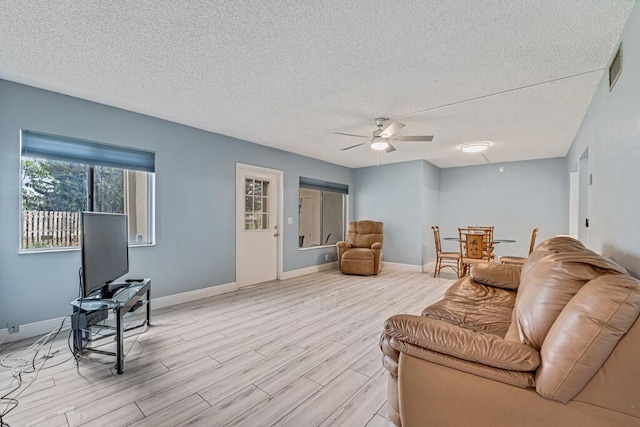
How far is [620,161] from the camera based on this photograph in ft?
6.32

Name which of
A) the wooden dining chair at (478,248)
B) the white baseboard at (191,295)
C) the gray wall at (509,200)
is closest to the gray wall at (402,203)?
the gray wall at (509,200)

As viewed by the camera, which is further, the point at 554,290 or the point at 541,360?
the point at 554,290

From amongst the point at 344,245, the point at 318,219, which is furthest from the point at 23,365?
the point at 318,219

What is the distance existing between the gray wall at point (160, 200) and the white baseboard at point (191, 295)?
66 mm

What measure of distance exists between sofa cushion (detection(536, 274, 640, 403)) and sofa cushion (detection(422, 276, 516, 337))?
708 millimetres

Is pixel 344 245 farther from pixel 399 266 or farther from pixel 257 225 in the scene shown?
pixel 257 225

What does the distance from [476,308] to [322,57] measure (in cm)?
231

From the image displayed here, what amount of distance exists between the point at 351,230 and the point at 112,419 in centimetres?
515

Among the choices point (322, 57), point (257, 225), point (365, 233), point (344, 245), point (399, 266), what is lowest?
point (399, 266)

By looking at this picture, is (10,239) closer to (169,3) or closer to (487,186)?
(169,3)

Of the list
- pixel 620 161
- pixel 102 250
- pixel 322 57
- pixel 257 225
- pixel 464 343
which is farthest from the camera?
pixel 257 225

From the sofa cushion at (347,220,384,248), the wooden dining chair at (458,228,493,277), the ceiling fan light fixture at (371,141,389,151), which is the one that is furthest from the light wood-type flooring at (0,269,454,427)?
the sofa cushion at (347,220,384,248)

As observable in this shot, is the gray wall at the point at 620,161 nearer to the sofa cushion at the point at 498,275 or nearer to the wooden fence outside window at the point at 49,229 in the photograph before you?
the sofa cushion at the point at 498,275

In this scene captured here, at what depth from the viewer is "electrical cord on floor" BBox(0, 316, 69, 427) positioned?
179 centimetres
